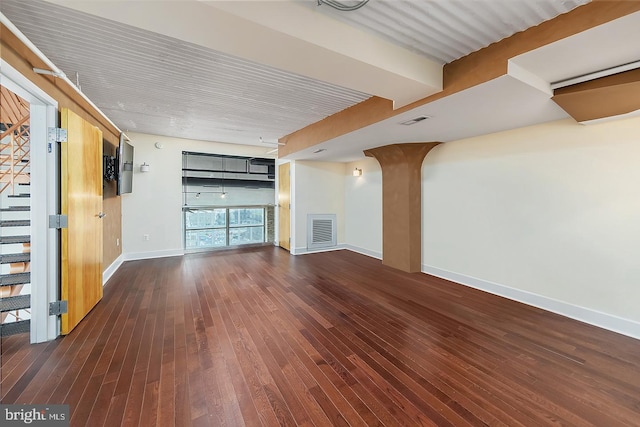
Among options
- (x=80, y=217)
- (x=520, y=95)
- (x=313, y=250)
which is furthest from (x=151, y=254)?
(x=520, y=95)

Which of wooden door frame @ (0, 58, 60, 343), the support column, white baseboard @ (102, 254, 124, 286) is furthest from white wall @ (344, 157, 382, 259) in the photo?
wooden door frame @ (0, 58, 60, 343)

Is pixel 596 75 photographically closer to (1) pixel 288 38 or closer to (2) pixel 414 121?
(2) pixel 414 121

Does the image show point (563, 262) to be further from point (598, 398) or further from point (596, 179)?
point (598, 398)

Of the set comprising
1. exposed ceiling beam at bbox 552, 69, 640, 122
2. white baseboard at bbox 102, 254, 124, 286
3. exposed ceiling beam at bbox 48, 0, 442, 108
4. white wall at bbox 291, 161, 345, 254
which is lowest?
white baseboard at bbox 102, 254, 124, 286

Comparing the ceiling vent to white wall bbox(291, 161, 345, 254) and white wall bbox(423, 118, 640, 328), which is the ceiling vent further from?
white wall bbox(291, 161, 345, 254)

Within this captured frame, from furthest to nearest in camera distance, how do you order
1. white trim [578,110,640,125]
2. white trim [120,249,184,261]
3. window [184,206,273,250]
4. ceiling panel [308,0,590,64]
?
1. window [184,206,273,250]
2. white trim [120,249,184,261]
3. white trim [578,110,640,125]
4. ceiling panel [308,0,590,64]

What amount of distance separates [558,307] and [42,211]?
5548 mm

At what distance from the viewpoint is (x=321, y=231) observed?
6.32 meters

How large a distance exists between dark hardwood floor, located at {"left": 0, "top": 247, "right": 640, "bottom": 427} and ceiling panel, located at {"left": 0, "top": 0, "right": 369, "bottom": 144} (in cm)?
260

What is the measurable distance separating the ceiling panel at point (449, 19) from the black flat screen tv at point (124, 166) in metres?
3.82

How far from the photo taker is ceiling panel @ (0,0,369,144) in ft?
6.05

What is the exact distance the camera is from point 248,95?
3066 millimetres

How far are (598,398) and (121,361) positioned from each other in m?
3.56

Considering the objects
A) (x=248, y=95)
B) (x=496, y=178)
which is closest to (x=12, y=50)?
(x=248, y=95)
